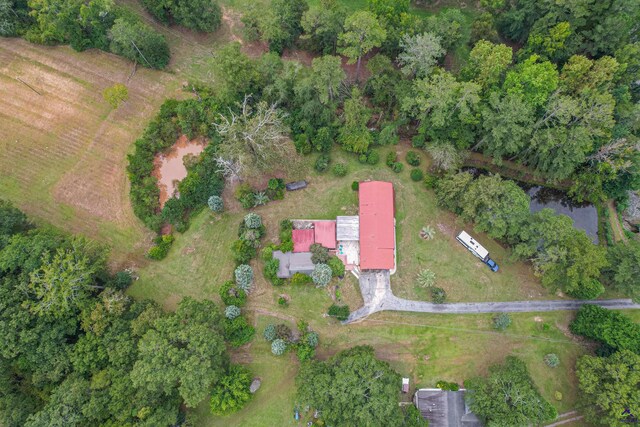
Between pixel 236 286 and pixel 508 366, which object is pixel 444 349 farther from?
pixel 236 286

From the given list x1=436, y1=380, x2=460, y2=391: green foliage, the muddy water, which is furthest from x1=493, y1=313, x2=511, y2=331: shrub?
the muddy water

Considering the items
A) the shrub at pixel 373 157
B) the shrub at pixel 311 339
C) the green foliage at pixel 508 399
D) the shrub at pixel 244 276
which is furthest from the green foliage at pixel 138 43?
the green foliage at pixel 508 399

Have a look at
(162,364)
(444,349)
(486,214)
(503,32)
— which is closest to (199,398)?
(162,364)

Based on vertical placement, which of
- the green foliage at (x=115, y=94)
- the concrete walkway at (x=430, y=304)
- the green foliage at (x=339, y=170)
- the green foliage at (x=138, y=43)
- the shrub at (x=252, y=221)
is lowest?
the concrete walkway at (x=430, y=304)

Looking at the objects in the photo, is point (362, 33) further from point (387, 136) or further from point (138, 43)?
point (138, 43)

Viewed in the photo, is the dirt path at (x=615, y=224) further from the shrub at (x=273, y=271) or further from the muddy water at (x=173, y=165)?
the muddy water at (x=173, y=165)

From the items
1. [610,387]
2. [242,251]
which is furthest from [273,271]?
[610,387]

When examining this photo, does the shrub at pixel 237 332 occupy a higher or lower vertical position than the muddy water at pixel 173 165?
lower
